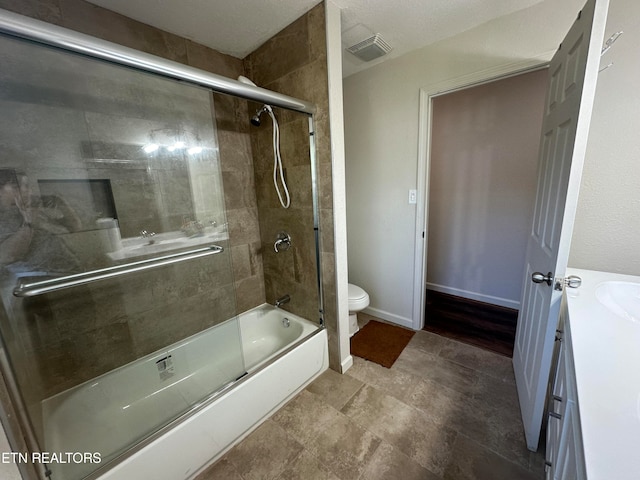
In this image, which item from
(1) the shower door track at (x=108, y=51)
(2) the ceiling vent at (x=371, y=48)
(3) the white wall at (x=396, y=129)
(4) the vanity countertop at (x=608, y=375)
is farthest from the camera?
(2) the ceiling vent at (x=371, y=48)

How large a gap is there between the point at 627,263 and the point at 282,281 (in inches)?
84.6

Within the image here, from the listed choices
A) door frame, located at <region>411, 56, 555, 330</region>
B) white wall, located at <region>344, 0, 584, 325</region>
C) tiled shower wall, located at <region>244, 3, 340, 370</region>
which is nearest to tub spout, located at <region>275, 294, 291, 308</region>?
tiled shower wall, located at <region>244, 3, 340, 370</region>

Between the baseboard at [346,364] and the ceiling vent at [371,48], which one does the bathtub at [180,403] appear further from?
the ceiling vent at [371,48]

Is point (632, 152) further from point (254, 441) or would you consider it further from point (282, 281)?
point (254, 441)

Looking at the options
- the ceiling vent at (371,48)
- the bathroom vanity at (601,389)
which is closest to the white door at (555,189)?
the bathroom vanity at (601,389)

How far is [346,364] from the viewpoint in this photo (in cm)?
186

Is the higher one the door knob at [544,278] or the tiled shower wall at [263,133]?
the tiled shower wall at [263,133]

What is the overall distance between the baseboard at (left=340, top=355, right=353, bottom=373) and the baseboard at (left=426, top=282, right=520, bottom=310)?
1.78m

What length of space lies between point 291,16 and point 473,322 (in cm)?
287

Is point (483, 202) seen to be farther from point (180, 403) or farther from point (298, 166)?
point (180, 403)

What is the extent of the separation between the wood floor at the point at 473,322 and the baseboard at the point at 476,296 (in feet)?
0.17

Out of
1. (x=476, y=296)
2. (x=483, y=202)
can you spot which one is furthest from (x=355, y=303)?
(x=483, y=202)

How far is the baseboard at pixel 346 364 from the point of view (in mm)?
1830

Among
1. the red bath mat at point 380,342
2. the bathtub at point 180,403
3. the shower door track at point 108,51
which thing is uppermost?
the shower door track at point 108,51
